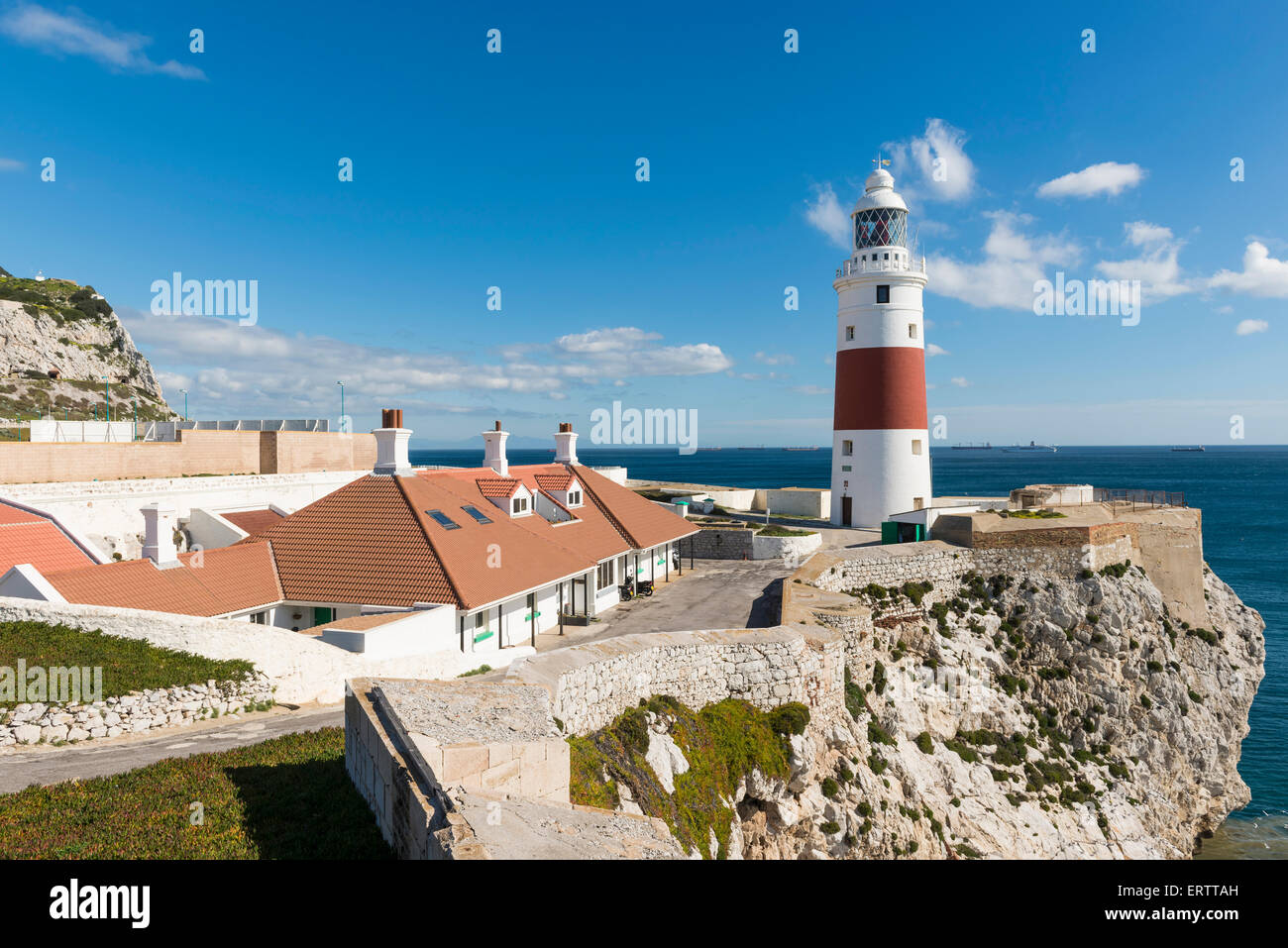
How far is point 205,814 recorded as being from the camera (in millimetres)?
8070

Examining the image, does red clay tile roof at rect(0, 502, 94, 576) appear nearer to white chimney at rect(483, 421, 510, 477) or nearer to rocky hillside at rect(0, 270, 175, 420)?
white chimney at rect(483, 421, 510, 477)

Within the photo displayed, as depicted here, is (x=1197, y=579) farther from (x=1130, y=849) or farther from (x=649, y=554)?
(x=649, y=554)

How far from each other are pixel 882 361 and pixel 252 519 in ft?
95.1

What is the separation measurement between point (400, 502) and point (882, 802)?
16.8m

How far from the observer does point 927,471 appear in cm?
3522

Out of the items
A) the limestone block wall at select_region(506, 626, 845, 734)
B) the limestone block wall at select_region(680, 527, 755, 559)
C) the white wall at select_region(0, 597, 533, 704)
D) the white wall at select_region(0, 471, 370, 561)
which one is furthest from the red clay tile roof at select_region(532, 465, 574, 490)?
the limestone block wall at select_region(506, 626, 845, 734)

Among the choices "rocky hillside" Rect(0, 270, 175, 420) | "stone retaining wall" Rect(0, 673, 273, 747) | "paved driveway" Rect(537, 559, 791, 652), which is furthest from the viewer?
"rocky hillside" Rect(0, 270, 175, 420)

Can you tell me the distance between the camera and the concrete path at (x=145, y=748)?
10805 mm

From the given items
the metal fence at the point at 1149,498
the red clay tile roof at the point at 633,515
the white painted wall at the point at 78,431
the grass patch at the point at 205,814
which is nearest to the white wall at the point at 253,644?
the grass patch at the point at 205,814

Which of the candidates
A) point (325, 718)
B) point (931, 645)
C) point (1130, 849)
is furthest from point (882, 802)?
point (325, 718)

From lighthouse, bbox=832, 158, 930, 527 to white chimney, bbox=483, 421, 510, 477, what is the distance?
662 inches

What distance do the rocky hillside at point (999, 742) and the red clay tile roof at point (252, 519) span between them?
21431 millimetres

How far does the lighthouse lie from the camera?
3334 cm

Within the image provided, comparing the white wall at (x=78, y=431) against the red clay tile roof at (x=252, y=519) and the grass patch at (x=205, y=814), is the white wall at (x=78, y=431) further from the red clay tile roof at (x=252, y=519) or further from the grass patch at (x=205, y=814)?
the grass patch at (x=205, y=814)
